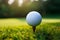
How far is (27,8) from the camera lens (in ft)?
9.41

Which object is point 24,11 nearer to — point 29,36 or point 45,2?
point 45,2

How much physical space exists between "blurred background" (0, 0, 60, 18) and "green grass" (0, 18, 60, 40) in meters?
0.20

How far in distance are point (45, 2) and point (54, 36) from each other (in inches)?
37.5

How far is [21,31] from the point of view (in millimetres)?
2244

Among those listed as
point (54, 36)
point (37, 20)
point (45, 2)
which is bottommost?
point (54, 36)

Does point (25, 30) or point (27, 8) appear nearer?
point (25, 30)

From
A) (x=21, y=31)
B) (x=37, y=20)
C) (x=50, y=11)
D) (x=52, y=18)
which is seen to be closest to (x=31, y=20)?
(x=37, y=20)

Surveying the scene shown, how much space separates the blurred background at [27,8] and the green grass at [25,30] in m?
0.20

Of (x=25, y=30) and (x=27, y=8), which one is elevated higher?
(x=27, y=8)

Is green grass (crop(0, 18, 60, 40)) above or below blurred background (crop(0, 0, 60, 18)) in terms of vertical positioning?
below

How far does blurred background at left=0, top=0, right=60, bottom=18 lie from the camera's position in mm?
2814

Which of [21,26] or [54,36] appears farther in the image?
[21,26]

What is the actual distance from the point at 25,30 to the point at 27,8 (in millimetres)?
680

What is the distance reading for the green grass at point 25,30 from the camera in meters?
2.09
